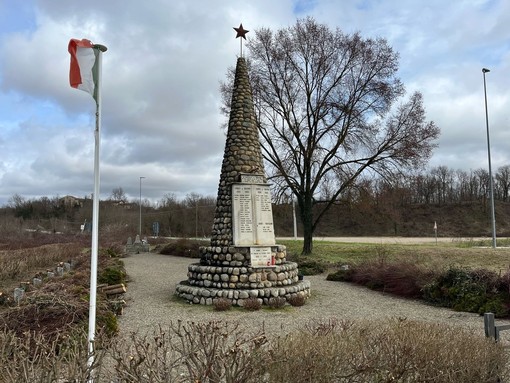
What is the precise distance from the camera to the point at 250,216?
12.1 m

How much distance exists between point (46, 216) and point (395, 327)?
8154 centimetres

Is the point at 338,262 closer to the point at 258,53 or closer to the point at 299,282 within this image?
the point at 299,282

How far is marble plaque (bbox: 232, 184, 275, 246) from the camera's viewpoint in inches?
468

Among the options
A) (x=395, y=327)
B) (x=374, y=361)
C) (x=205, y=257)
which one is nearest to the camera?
(x=374, y=361)

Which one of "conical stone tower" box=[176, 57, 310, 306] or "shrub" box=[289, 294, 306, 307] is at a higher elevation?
"conical stone tower" box=[176, 57, 310, 306]

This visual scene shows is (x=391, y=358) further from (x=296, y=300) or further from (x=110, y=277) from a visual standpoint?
(x=110, y=277)

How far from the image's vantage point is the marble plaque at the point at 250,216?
1190 centimetres

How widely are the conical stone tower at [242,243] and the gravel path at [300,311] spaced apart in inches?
25.2

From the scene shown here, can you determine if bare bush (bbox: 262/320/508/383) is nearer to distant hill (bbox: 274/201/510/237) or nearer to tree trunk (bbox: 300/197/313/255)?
tree trunk (bbox: 300/197/313/255)

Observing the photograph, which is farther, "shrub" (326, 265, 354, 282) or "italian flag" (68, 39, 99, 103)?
"shrub" (326, 265, 354, 282)

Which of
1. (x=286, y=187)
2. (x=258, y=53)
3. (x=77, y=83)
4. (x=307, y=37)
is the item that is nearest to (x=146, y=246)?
(x=286, y=187)

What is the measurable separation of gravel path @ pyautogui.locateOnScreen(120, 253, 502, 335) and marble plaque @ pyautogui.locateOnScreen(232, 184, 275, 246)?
208 centimetres

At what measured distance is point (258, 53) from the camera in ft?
79.5

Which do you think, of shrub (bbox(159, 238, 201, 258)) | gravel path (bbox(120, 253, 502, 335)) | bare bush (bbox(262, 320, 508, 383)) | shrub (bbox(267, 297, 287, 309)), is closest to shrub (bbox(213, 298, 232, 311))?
gravel path (bbox(120, 253, 502, 335))
